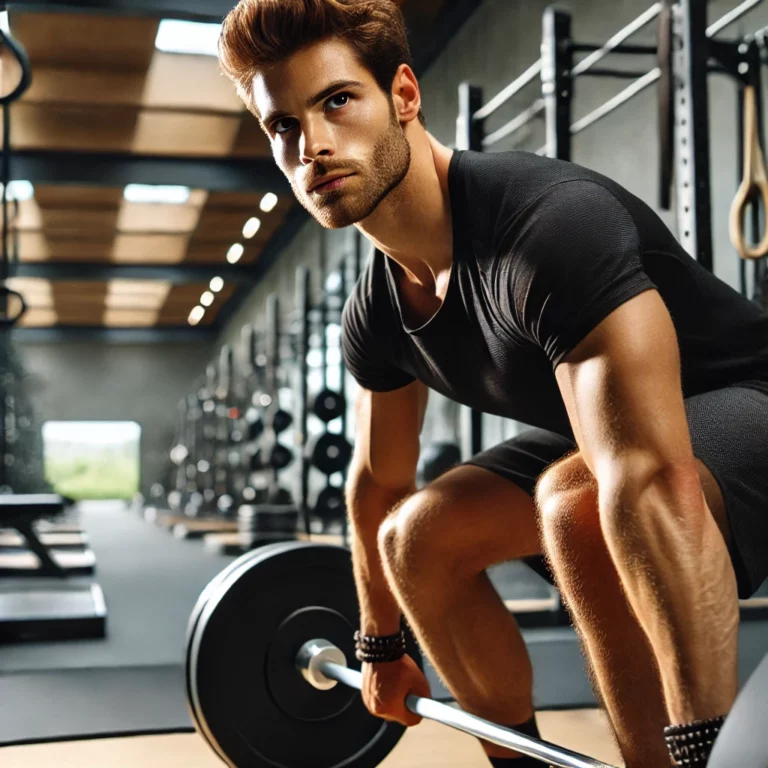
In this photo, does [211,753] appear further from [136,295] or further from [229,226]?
[136,295]

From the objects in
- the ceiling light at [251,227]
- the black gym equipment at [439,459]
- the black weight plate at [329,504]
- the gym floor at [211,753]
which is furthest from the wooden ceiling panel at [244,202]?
the gym floor at [211,753]

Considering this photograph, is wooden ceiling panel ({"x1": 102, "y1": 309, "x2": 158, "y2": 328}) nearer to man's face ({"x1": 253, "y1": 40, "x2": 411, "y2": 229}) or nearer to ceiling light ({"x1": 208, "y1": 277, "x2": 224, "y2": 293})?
ceiling light ({"x1": 208, "y1": 277, "x2": 224, "y2": 293})

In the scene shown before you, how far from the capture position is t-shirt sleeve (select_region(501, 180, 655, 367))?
971 millimetres

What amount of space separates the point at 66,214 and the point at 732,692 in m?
11.0

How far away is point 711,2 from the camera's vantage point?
3527 millimetres

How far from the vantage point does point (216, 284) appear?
14.7 meters

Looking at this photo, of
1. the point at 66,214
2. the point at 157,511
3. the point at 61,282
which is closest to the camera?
the point at 66,214

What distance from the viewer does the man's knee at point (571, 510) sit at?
104 centimetres

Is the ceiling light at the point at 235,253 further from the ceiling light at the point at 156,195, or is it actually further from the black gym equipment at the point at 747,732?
the black gym equipment at the point at 747,732

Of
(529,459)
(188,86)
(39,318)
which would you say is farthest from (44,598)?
(39,318)

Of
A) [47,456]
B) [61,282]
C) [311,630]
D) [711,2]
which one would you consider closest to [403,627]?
[311,630]

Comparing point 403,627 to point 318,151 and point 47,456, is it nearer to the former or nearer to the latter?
point 318,151

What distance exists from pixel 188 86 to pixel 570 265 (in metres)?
6.93

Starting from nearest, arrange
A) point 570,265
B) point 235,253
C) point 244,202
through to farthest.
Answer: point 570,265
point 244,202
point 235,253
